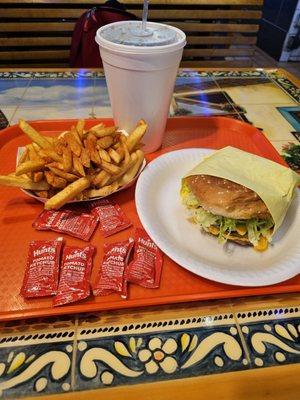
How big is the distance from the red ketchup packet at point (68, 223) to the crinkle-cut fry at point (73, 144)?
0.66 feet

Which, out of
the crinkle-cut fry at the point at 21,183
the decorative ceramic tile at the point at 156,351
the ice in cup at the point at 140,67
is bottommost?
the decorative ceramic tile at the point at 156,351

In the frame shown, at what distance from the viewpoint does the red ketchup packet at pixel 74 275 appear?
80cm

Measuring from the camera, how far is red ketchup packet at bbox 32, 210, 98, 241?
39.0 inches

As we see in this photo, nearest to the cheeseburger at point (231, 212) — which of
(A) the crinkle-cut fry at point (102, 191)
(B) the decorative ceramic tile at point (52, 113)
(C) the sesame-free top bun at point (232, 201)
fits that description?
(C) the sesame-free top bun at point (232, 201)

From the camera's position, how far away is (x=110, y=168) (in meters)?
1.04

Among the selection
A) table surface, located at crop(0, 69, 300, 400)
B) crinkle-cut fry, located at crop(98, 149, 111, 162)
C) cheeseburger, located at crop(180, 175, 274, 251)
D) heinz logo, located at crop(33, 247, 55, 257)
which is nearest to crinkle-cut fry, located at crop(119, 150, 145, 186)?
crinkle-cut fry, located at crop(98, 149, 111, 162)

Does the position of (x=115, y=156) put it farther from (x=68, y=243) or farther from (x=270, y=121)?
(x=270, y=121)

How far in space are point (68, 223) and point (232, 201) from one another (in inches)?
20.6

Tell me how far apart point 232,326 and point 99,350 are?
335 millimetres

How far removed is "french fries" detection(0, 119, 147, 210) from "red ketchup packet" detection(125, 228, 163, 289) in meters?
0.23

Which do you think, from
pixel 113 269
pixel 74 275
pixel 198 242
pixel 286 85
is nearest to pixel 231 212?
pixel 198 242

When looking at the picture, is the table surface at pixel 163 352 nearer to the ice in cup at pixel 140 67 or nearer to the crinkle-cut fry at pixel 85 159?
the crinkle-cut fry at pixel 85 159

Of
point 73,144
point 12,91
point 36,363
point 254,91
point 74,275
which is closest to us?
point 36,363

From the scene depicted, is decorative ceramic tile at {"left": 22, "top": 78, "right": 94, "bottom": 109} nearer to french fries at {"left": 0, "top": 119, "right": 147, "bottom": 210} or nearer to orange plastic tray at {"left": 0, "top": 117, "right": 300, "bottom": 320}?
orange plastic tray at {"left": 0, "top": 117, "right": 300, "bottom": 320}
